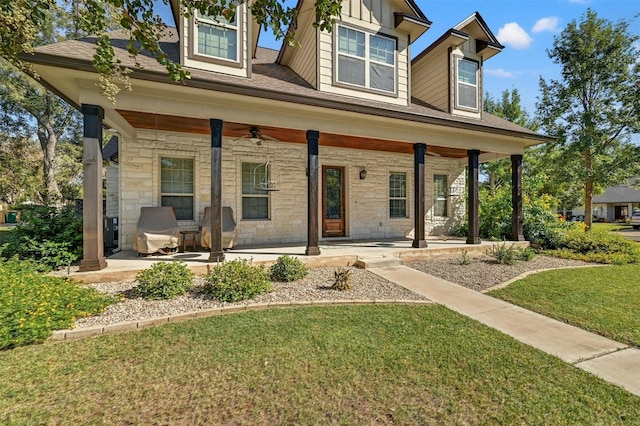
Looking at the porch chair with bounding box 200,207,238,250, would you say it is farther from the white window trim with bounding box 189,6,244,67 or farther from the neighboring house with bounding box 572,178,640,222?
the neighboring house with bounding box 572,178,640,222

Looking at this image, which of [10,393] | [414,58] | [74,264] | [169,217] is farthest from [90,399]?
[414,58]

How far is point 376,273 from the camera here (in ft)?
19.1

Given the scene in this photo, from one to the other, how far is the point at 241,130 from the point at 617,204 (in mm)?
48076

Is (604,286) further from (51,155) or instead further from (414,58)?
(51,155)

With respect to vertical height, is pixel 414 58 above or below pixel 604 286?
above

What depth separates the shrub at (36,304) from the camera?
2824mm

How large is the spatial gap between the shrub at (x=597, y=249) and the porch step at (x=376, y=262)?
4.79m

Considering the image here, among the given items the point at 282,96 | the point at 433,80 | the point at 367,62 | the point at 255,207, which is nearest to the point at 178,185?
the point at 255,207

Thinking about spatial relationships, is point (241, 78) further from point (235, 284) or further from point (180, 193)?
point (235, 284)

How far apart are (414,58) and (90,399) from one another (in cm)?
1094

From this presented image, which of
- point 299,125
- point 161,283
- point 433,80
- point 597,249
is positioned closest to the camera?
point 161,283

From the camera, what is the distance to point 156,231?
6336 mm

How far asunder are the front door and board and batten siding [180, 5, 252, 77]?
3698 millimetres

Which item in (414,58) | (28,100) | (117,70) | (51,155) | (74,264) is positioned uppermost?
(28,100)
